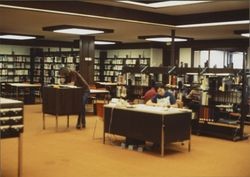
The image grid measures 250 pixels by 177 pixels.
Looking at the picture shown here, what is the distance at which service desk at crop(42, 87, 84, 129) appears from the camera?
8871mm

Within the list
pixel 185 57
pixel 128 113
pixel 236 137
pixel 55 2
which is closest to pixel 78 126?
pixel 128 113

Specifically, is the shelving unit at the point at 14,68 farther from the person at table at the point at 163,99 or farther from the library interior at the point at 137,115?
the person at table at the point at 163,99

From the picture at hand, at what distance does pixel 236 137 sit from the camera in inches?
329

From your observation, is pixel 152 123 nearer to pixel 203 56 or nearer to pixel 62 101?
pixel 62 101

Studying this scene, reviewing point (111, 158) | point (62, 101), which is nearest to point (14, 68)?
point (62, 101)

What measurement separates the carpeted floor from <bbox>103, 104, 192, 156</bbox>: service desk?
32cm

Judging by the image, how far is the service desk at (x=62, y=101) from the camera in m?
8.87

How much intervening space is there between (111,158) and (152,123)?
972 mm

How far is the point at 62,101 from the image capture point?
8.94m

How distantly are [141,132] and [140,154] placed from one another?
411 millimetres

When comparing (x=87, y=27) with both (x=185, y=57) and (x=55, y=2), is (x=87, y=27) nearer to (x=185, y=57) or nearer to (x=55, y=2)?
(x=55, y=2)

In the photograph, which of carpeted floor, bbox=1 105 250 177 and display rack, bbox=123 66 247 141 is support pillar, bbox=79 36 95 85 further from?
carpeted floor, bbox=1 105 250 177

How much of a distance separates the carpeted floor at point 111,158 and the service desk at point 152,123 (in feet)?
1.05

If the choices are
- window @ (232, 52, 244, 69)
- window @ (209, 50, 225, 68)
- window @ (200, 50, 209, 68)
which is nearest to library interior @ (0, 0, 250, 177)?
window @ (200, 50, 209, 68)
